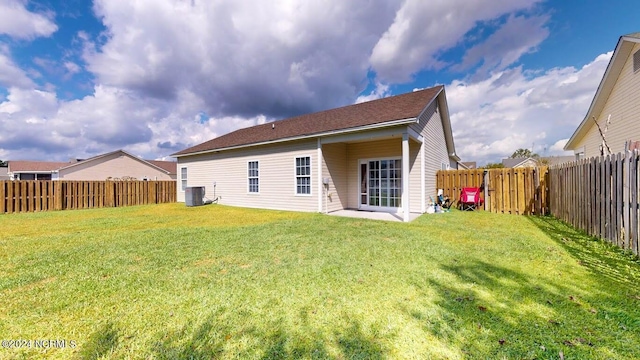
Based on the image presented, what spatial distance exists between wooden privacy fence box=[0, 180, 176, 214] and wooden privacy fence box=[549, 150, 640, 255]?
751 inches

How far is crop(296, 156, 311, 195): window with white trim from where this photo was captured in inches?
397

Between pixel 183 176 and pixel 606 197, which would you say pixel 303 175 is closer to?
pixel 606 197

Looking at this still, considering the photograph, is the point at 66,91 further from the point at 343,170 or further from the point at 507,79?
the point at 507,79

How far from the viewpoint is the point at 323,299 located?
8.81ft

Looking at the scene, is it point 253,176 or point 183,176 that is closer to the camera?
point 253,176

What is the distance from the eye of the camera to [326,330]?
2.13 m

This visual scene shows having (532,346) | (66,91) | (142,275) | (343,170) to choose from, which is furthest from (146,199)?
(532,346)

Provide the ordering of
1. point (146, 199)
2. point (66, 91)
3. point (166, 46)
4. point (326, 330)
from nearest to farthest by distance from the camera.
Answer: point (326, 330)
point (166, 46)
point (66, 91)
point (146, 199)

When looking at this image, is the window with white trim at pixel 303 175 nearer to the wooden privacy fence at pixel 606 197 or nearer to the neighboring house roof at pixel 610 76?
the wooden privacy fence at pixel 606 197

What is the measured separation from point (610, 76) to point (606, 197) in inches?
272

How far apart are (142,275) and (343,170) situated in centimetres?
858

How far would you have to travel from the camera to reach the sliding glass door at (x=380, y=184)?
9.91 metres

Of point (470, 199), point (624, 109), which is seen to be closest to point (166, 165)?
point (470, 199)

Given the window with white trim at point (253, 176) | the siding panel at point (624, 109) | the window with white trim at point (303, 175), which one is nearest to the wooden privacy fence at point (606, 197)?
the siding panel at point (624, 109)
